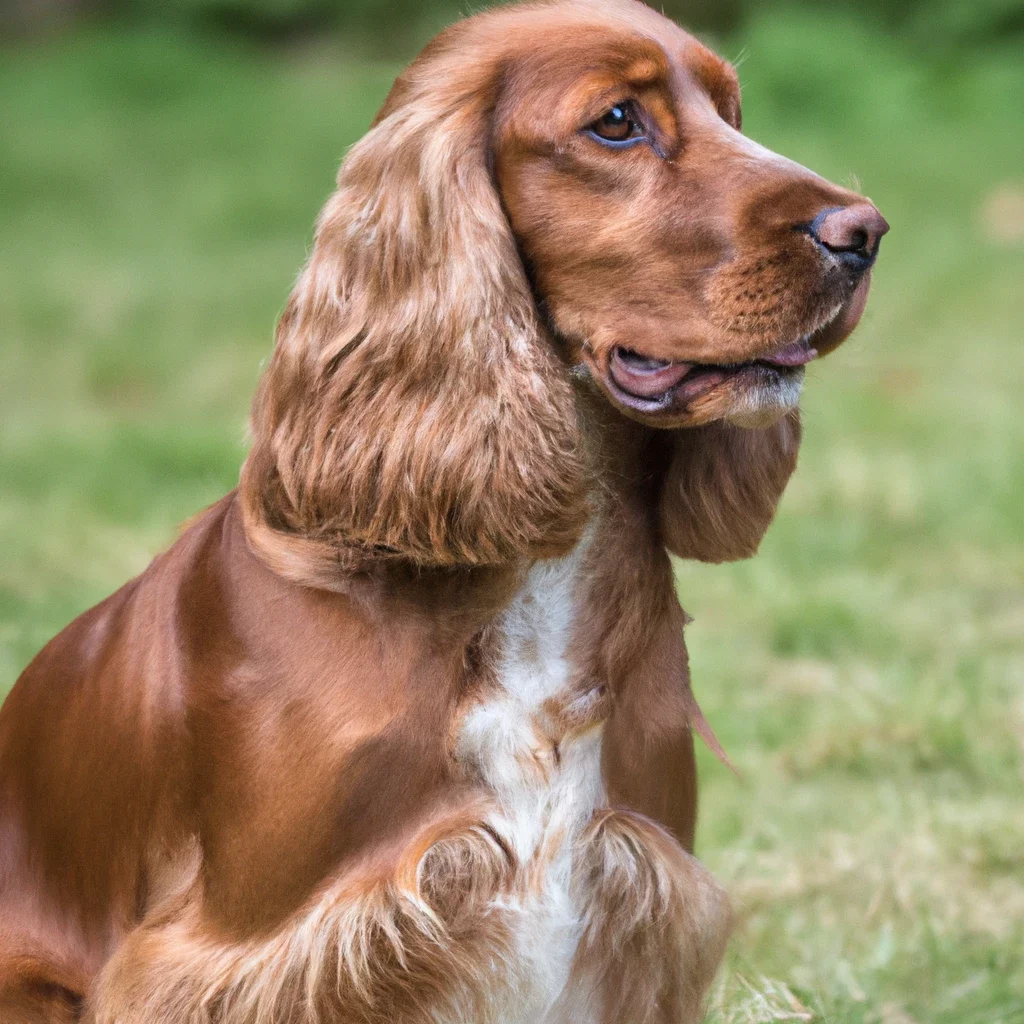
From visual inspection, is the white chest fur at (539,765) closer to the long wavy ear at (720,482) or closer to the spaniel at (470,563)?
the spaniel at (470,563)

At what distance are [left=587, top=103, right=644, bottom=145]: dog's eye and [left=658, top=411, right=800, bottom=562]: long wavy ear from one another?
498mm

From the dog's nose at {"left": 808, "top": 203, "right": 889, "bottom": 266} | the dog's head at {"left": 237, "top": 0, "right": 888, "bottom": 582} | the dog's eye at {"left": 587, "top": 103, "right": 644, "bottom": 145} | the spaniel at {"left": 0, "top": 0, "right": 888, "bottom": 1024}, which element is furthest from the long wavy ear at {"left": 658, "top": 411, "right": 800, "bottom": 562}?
the dog's eye at {"left": 587, "top": 103, "right": 644, "bottom": 145}

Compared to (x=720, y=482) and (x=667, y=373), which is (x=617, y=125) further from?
(x=720, y=482)

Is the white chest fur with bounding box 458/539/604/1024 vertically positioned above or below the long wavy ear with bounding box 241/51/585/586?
below

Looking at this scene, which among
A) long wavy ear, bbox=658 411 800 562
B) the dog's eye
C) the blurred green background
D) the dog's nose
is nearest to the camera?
the dog's nose

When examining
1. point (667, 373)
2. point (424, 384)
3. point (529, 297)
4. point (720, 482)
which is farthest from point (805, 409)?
point (424, 384)

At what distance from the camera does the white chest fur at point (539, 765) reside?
2.45 metres

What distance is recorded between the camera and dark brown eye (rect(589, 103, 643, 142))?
2424 millimetres

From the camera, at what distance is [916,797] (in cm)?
414

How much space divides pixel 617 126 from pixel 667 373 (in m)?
0.38

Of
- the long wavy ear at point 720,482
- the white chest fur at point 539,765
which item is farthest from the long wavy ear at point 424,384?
the long wavy ear at point 720,482

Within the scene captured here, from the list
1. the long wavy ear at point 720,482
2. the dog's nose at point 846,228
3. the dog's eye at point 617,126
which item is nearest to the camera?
the dog's nose at point 846,228

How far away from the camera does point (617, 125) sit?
2.43 metres

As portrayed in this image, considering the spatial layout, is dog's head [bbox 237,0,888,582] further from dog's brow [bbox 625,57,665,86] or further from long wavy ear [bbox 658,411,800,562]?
long wavy ear [bbox 658,411,800,562]
